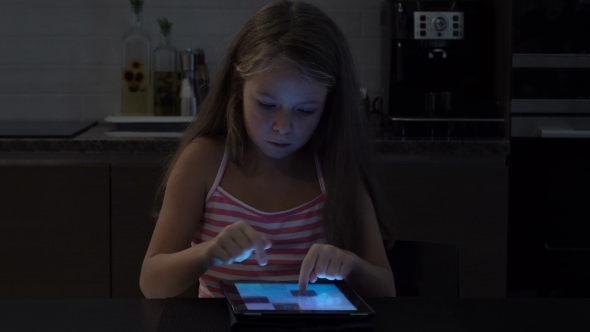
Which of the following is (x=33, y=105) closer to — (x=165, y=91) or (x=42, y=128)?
(x=42, y=128)

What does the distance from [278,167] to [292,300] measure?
0.55 meters

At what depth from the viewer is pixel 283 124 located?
1.27 m

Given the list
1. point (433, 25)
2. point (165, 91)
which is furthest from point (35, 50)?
point (433, 25)

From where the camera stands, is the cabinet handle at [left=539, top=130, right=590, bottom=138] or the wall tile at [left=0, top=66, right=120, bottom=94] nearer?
the cabinet handle at [left=539, top=130, right=590, bottom=138]

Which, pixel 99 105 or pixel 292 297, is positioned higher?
pixel 99 105

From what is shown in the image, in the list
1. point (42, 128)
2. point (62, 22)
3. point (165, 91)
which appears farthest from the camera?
point (62, 22)

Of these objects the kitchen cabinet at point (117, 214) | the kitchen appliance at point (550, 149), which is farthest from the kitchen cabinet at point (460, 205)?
the kitchen appliance at point (550, 149)

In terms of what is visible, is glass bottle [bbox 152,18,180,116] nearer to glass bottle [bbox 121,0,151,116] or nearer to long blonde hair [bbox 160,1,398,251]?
glass bottle [bbox 121,0,151,116]

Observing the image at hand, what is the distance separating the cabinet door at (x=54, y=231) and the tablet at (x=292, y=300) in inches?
48.9

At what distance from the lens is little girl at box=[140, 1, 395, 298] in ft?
4.24

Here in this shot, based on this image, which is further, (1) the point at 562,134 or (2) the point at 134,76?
(2) the point at 134,76

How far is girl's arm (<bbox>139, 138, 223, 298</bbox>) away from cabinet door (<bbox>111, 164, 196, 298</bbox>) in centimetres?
78

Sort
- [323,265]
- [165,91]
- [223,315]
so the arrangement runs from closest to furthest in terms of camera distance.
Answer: [223,315] → [323,265] → [165,91]

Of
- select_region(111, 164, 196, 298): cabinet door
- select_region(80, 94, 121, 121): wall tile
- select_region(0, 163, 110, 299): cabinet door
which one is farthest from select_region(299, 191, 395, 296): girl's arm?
select_region(80, 94, 121, 121): wall tile
